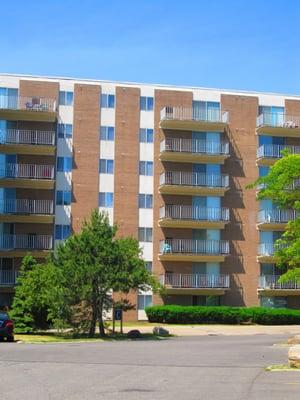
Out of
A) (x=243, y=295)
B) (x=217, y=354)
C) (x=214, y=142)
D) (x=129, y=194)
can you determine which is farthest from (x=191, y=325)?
(x=217, y=354)

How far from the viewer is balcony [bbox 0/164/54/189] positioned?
Answer: 5084 centimetres

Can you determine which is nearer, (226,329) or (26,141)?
(226,329)

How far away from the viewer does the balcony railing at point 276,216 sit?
178ft

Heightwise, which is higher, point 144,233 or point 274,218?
point 274,218

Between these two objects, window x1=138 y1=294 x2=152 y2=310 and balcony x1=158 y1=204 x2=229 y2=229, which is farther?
balcony x1=158 y1=204 x2=229 y2=229

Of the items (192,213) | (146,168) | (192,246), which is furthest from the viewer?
(146,168)

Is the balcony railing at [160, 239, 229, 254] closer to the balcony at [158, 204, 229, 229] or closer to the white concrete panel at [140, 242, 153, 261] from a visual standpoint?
the white concrete panel at [140, 242, 153, 261]

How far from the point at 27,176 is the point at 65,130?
485cm

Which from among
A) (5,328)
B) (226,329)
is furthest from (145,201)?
(5,328)

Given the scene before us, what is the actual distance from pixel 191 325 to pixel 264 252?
1076 cm

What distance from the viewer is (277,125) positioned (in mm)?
55656

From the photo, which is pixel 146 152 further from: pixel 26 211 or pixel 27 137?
pixel 26 211

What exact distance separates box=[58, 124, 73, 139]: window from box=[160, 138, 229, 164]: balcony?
23.5 ft

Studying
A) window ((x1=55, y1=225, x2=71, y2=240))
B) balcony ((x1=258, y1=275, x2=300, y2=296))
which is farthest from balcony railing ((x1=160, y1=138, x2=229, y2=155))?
balcony ((x1=258, y1=275, x2=300, y2=296))
